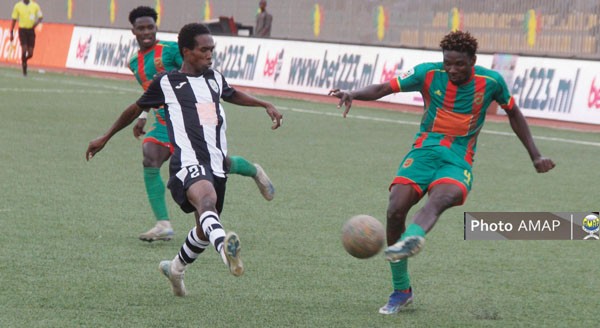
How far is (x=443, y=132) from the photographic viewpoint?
7.99 meters

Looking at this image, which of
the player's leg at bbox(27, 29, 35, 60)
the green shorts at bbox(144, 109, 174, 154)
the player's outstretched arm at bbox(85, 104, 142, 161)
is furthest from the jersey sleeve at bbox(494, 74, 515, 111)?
the player's leg at bbox(27, 29, 35, 60)

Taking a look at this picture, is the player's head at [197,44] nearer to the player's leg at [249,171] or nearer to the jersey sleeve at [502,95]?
the player's leg at [249,171]

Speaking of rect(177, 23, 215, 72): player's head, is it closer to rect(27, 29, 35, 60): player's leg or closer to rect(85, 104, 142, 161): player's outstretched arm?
rect(85, 104, 142, 161): player's outstretched arm

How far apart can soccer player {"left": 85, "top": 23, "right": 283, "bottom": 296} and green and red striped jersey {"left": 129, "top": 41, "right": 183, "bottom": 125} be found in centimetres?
245

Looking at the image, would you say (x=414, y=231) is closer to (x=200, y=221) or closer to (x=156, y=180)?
(x=200, y=221)

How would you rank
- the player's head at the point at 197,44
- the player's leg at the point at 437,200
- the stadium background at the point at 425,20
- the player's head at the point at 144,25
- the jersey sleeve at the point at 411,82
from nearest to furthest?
1. the player's leg at the point at 437,200
2. the player's head at the point at 197,44
3. the jersey sleeve at the point at 411,82
4. the player's head at the point at 144,25
5. the stadium background at the point at 425,20

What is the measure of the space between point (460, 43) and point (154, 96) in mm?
2082

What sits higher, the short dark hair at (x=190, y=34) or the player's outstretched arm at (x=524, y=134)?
the short dark hair at (x=190, y=34)

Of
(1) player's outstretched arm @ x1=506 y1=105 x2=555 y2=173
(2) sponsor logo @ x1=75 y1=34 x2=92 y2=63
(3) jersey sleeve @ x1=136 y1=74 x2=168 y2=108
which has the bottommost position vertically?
(2) sponsor logo @ x1=75 y1=34 x2=92 y2=63

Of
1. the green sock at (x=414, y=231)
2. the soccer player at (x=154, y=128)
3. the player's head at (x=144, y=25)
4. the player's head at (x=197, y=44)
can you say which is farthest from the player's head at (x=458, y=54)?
the player's head at (x=144, y=25)

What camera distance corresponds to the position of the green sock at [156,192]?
10.3 m

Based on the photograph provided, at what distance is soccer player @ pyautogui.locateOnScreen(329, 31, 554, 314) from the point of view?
25.3 ft
